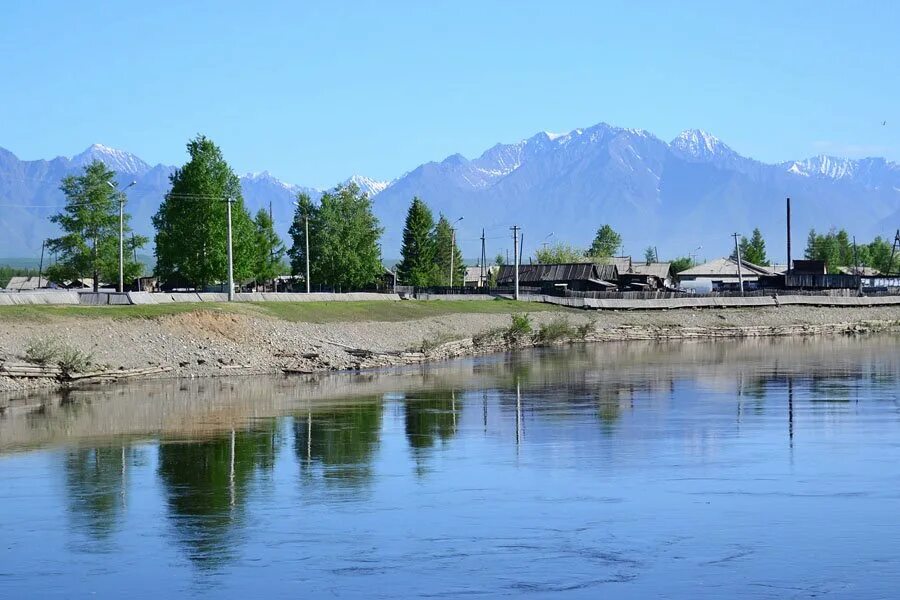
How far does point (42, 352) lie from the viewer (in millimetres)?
51594

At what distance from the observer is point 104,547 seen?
79.8ft

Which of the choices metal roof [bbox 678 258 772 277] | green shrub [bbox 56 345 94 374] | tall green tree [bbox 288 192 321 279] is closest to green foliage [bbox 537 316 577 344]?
tall green tree [bbox 288 192 321 279]

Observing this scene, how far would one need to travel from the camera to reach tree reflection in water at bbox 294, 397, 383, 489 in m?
32.2

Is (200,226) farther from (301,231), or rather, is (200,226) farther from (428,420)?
(428,420)

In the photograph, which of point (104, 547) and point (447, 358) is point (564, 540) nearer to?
point (104, 547)

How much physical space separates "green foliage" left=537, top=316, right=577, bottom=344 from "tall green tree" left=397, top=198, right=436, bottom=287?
177 ft

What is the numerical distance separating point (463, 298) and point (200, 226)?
25146 mm

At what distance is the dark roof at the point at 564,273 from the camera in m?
134

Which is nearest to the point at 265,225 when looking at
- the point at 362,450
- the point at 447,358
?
the point at 447,358

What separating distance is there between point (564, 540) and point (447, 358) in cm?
4808

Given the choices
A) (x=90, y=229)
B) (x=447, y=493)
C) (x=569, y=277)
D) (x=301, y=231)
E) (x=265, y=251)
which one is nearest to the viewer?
(x=447, y=493)

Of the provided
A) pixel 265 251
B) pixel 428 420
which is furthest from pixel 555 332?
pixel 428 420

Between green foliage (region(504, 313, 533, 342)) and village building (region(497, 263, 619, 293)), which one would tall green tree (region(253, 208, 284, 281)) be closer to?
green foliage (region(504, 313, 533, 342))

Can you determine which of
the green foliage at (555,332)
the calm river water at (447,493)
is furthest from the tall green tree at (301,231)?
the calm river water at (447,493)
